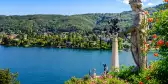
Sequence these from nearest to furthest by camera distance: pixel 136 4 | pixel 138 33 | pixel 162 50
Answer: pixel 162 50 → pixel 138 33 → pixel 136 4

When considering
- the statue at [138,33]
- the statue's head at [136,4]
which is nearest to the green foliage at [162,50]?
the statue at [138,33]

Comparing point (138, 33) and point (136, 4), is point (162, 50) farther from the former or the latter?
point (136, 4)

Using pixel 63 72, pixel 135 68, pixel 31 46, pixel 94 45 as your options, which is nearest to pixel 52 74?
pixel 63 72

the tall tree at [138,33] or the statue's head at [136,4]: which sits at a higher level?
the statue's head at [136,4]

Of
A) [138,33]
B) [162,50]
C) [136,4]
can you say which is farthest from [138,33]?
[162,50]

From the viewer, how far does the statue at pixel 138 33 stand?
7.57 metres

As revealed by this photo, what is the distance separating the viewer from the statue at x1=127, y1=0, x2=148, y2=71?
7574mm

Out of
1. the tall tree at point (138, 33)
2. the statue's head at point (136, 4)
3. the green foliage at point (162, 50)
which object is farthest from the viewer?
the statue's head at point (136, 4)

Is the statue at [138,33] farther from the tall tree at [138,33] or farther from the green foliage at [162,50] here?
the green foliage at [162,50]

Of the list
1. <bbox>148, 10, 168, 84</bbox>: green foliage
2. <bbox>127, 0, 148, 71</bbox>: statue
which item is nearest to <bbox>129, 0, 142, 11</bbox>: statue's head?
<bbox>127, 0, 148, 71</bbox>: statue

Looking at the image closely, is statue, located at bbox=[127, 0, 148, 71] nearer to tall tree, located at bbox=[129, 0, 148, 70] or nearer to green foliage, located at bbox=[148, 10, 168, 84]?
tall tree, located at bbox=[129, 0, 148, 70]

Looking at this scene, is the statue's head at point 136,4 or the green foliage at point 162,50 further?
the statue's head at point 136,4

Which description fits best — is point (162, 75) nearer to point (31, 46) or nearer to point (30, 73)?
point (30, 73)

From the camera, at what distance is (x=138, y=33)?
300 inches
